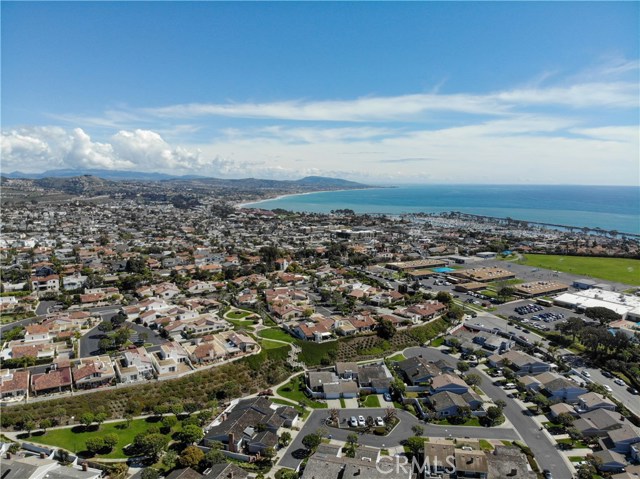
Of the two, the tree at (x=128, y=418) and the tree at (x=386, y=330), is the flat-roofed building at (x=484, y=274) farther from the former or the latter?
the tree at (x=128, y=418)

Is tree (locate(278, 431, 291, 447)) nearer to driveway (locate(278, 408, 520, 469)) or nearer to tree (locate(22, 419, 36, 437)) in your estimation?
driveway (locate(278, 408, 520, 469))

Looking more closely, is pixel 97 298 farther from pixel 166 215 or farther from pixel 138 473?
pixel 166 215

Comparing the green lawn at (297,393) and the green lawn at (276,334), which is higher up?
the green lawn at (276,334)

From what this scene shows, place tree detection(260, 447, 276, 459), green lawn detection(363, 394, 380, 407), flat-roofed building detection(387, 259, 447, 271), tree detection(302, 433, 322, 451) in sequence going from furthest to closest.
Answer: flat-roofed building detection(387, 259, 447, 271)
green lawn detection(363, 394, 380, 407)
tree detection(302, 433, 322, 451)
tree detection(260, 447, 276, 459)

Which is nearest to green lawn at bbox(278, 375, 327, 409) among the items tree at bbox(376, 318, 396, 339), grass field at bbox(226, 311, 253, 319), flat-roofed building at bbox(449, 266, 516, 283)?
tree at bbox(376, 318, 396, 339)

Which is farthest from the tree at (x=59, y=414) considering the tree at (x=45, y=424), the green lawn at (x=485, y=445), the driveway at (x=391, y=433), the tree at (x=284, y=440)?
the green lawn at (x=485, y=445)

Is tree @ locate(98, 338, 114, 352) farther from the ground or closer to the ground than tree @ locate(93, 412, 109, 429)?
farther from the ground

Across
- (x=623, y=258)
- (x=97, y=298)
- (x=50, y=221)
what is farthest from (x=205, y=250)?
(x=623, y=258)

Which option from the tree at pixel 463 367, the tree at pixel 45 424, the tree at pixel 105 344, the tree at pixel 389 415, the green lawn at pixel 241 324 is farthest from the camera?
the green lawn at pixel 241 324
